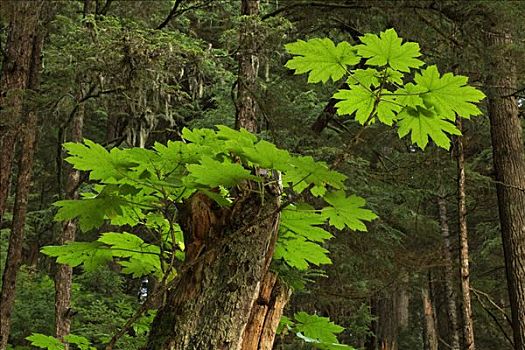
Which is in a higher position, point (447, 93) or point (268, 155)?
point (447, 93)

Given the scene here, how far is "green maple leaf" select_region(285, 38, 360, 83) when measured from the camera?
1.70 m

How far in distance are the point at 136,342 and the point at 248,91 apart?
438 cm

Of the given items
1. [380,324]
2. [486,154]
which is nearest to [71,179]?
[486,154]

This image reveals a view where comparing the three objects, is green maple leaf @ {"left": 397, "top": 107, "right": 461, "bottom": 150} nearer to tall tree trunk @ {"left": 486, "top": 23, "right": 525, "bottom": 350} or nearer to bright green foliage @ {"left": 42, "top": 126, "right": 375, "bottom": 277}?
bright green foliage @ {"left": 42, "top": 126, "right": 375, "bottom": 277}

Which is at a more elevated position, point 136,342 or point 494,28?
point 494,28

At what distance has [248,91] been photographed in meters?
6.91

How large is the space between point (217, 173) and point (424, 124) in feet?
2.35

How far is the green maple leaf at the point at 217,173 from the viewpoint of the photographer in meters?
1.43

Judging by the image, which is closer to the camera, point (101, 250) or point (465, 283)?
point (101, 250)

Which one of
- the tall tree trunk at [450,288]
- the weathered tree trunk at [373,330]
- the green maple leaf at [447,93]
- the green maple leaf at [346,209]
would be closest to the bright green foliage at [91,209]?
the green maple leaf at [346,209]

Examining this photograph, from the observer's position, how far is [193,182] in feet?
5.15

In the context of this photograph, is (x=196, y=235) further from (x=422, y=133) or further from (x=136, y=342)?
(x=136, y=342)

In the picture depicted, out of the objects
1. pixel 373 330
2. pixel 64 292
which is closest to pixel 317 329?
pixel 64 292

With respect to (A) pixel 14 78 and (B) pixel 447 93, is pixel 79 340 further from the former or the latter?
(A) pixel 14 78
